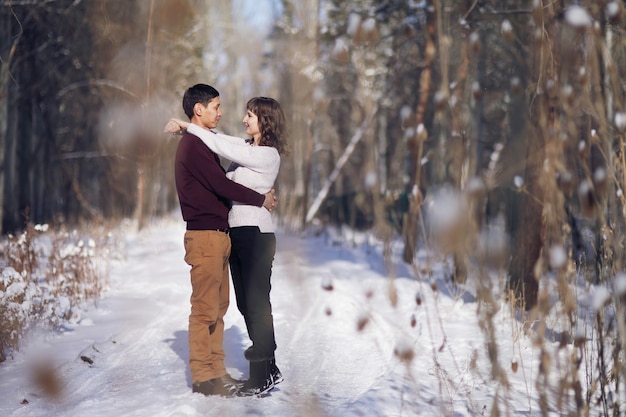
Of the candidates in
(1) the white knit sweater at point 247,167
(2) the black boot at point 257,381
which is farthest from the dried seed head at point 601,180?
(2) the black boot at point 257,381

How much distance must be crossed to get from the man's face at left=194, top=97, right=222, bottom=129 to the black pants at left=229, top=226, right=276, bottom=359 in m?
0.67

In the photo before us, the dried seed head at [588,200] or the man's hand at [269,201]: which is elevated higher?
the dried seed head at [588,200]

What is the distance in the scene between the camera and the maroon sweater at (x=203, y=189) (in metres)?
4.03

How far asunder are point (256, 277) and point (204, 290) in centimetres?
32

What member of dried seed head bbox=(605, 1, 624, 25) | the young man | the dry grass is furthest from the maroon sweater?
dried seed head bbox=(605, 1, 624, 25)

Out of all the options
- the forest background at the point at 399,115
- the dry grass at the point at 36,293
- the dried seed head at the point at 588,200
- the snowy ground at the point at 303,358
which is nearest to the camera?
the dried seed head at the point at 588,200

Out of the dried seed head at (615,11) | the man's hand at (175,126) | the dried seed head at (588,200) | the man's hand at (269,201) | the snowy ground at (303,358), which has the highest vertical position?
the dried seed head at (615,11)

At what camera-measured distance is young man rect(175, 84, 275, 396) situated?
4.05 meters

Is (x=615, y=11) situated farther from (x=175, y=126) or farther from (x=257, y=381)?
(x=257, y=381)

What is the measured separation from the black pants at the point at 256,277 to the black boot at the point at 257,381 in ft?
0.22

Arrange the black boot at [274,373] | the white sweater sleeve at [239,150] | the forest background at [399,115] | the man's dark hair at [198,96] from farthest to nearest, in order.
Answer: the black boot at [274,373], the man's dark hair at [198,96], the white sweater sleeve at [239,150], the forest background at [399,115]

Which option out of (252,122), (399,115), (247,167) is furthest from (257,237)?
(399,115)

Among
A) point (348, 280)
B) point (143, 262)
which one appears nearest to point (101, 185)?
point (143, 262)

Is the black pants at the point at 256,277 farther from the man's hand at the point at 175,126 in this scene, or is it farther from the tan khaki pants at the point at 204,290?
the man's hand at the point at 175,126
